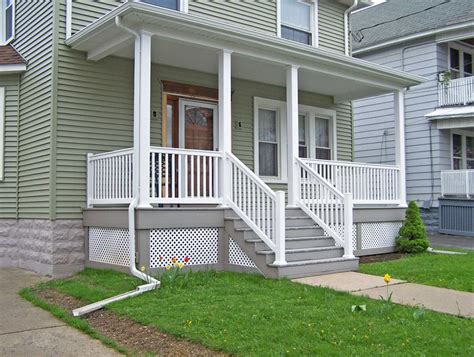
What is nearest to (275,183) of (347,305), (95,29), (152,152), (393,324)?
(152,152)

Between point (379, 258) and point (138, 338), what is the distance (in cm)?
655

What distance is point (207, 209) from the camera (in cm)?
845

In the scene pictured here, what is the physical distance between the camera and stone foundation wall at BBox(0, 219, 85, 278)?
8.91 m

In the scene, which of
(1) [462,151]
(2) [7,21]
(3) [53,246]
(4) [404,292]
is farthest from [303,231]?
(1) [462,151]

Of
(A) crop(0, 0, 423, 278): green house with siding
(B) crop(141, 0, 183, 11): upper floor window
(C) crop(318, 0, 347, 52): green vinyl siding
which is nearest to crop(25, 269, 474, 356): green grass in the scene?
Result: (A) crop(0, 0, 423, 278): green house with siding

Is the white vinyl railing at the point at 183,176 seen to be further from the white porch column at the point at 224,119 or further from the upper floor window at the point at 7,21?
the upper floor window at the point at 7,21

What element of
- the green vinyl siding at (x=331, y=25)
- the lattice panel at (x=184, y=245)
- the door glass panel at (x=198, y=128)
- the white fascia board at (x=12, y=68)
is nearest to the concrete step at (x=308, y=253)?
the lattice panel at (x=184, y=245)

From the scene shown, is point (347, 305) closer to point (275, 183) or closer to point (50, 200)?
point (50, 200)

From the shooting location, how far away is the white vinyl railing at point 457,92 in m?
15.9

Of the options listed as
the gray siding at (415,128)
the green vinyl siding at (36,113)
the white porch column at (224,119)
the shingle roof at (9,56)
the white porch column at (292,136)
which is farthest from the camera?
the gray siding at (415,128)

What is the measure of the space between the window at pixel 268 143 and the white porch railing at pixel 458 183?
669cm

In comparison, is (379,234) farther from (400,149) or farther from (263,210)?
(263,210)

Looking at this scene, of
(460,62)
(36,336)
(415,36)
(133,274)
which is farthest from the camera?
(460,62)

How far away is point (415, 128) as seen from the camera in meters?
17.2
